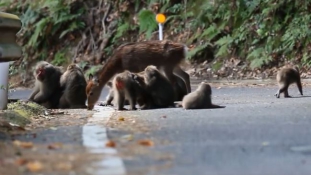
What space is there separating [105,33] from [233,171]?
2460cm

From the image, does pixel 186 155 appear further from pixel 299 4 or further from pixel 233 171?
pixel 299 4

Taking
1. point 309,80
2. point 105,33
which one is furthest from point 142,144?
point 105,33

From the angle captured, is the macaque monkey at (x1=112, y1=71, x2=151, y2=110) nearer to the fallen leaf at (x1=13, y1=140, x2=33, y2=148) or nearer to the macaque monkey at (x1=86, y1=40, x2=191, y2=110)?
the macaque monkey at (x1=86, y1=40, x2=191, y2=110)

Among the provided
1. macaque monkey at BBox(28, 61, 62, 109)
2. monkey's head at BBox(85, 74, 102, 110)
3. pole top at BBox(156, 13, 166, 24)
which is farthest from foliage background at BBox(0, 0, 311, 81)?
macaque monkey at BBox(28, 61, 62, 109)

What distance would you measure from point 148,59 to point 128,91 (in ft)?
8.53

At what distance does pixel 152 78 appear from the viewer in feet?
46.0

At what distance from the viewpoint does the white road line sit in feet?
19.4

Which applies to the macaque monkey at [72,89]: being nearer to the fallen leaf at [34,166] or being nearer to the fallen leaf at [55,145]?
the fallen leaf at [55,145]

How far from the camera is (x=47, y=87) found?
14992mm

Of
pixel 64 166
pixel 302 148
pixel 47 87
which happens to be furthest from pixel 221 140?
pixel 47 87

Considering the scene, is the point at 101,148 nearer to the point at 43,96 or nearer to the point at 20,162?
the point at 20,162

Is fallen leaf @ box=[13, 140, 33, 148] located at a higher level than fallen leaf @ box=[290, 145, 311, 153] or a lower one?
higher

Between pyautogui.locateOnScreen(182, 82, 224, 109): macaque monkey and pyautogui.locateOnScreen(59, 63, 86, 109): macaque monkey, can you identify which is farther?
pyautogui.locateOnScreen(59, 63, 86, 109): macaque monkey

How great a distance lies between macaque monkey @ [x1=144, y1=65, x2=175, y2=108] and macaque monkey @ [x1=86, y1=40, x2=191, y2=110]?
1941 millimetres
